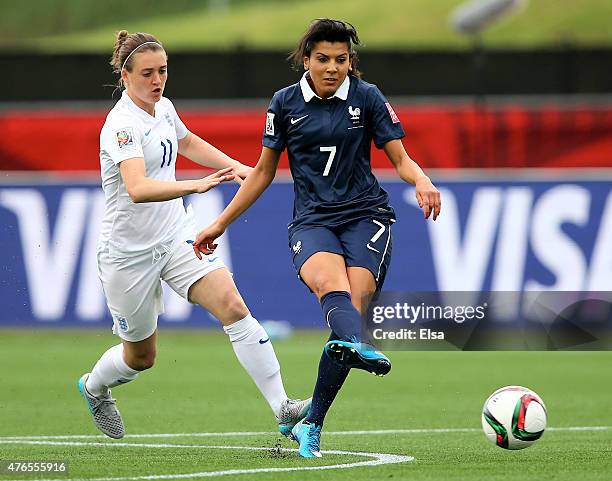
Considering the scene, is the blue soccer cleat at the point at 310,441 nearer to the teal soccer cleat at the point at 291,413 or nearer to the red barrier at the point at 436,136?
the teal soccer cleat at the point at 291,413

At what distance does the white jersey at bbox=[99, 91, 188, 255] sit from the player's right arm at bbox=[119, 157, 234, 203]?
0.64 ft

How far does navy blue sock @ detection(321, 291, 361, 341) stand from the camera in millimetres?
6777

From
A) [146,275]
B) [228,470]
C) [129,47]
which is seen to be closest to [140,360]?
[146,275]

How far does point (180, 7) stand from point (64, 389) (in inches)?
1294

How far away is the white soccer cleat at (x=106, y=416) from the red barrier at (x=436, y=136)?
27.4 feet

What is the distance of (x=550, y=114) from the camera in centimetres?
1755

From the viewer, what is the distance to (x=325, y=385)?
715 cm

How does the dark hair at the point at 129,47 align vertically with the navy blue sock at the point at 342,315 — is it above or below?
above

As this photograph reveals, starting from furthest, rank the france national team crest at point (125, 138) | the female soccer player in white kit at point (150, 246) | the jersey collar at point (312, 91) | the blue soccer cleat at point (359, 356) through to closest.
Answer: the female soccer player in white kit at point (150, 246) < the france national team crest at point (125, 138) < the jersey collar at point (312, 91) < the blue soccer cleat at point (359, 356)

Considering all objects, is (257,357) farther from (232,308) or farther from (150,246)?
(150,246)

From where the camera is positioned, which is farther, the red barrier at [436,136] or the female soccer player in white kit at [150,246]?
the red barrier at [436,136]

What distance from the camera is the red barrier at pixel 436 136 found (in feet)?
54.9

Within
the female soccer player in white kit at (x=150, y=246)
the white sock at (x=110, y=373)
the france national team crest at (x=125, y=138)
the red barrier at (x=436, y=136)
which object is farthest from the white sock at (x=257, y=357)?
the red barrier at (x=436, y=136)

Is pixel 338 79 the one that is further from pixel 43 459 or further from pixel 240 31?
pixel 240 31
